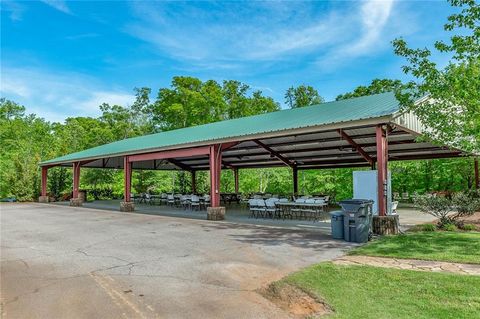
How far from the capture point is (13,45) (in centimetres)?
1748

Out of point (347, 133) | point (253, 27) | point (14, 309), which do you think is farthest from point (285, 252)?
point (253, 27)

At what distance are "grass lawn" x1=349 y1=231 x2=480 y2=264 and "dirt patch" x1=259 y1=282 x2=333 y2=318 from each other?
2913mm

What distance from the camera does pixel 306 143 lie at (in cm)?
1730

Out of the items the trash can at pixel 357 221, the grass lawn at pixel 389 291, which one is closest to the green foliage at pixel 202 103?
the trash can at pixel 357 221

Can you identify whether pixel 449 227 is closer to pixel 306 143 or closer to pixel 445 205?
pixel 445 205

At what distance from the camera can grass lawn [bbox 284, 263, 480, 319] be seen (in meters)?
3.89

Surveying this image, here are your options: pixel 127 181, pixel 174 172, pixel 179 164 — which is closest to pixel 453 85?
pixel 127 181

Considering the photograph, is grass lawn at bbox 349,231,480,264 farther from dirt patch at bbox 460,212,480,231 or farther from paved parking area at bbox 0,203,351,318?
dirt patch at bbox 460,212,480,231

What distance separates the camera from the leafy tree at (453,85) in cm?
857

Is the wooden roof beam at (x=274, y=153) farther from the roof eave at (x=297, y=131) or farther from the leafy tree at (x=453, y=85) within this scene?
the leafy tree at (x=453, y=85)

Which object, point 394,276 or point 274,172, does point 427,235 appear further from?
point 274,172

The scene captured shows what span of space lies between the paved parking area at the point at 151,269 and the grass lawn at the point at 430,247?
0.85m

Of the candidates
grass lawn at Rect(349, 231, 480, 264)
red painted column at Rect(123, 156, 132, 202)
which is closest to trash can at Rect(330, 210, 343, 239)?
grass lawn at Rect(349, 231, 480, 264)

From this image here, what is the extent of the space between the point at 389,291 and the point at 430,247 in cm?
365
